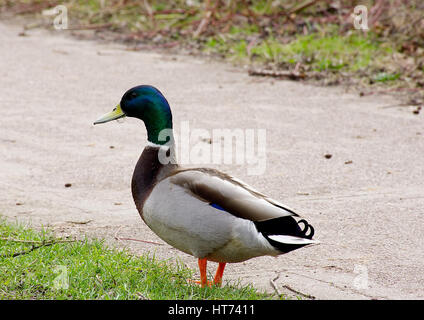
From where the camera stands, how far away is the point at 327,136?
6859mm

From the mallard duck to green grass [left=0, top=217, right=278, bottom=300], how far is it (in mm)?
171

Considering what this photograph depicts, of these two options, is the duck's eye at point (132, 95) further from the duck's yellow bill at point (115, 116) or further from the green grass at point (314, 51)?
the green grass at point (314, 51)

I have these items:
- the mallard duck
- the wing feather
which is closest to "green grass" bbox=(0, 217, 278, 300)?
the mallard duck

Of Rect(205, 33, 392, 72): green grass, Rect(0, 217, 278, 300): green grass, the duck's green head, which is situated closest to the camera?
Rect(0, 217, 278, 300): green grass

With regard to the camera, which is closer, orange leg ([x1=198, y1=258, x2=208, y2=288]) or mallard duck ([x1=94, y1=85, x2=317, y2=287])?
mallard duck ([x1=94, y1=85, x2=317, y2=287])

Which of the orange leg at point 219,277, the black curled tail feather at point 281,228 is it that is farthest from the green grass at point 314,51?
the black curled tail feather at point 281,228

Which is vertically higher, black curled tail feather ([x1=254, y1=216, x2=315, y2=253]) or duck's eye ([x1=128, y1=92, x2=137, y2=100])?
duck's eye ([x1=128, y1=92, x2=137, y2=100])

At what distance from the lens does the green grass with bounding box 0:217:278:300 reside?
362 centimetres

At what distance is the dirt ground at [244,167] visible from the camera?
430 centimetres

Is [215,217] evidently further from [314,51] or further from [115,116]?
[314,51]

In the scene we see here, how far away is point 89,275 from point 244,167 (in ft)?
7.92

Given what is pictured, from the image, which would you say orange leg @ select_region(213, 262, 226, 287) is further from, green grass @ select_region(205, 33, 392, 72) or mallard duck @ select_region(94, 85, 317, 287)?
green grass @ select_region(205, 33, 392, 72)
